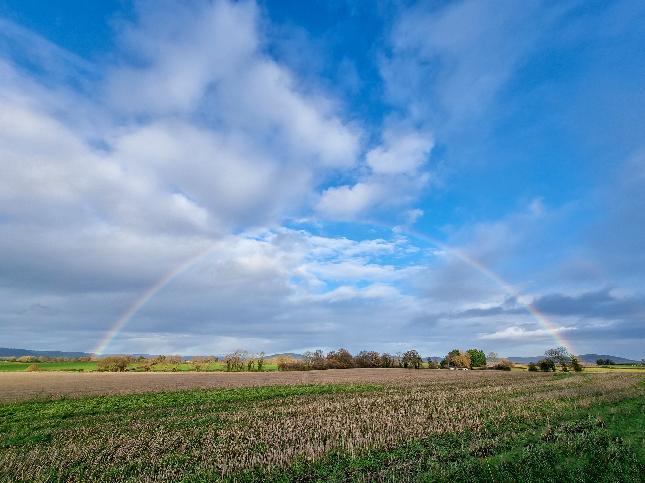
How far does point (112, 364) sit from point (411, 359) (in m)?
116

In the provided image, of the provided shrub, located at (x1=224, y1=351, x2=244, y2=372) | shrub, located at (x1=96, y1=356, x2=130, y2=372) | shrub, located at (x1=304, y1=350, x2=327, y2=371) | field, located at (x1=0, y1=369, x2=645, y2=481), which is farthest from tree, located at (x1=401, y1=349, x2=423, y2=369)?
field, located at (x1=0, y1=369, x2=645, y2=481)

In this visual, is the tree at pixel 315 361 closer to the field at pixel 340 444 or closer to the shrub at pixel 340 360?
the shrub at pixel 340 360

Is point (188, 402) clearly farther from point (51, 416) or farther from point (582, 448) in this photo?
point (582, 448)

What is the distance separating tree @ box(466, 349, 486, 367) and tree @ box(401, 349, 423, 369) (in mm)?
30243

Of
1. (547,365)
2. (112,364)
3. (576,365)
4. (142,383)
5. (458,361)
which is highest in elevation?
(458,361)

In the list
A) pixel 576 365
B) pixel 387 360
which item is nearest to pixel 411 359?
pixel 387 360

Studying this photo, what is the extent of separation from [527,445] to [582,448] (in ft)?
6.43

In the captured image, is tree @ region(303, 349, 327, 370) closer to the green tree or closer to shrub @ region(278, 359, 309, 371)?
shrub @ region(278, 359, 309, 371)

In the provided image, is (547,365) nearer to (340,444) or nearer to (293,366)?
(293,366)

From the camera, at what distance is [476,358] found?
580ft

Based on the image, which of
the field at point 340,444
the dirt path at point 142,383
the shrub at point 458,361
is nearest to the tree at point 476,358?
the shrub at point 458,361

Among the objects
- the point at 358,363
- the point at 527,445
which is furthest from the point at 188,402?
the point at 358,363

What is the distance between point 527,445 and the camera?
53.8ft

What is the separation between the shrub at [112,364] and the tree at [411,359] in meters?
111
